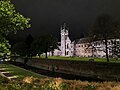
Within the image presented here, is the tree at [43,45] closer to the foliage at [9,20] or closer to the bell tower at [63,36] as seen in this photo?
the bell tower at [63,36]

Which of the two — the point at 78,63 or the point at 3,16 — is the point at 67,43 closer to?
the point at 78,63

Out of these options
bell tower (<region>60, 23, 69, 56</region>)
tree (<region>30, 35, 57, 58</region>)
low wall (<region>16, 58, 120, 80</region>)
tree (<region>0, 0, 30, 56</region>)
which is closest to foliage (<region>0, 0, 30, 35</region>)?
tree (<region>0, 0, 30, 56</region>)

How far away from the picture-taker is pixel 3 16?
52.0 feet

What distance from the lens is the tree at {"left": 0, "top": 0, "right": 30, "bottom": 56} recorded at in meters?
15.9

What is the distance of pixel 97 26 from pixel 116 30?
→ 5.05m

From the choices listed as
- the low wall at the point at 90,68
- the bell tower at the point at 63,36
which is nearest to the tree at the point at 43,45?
the low wall at the point at 90,68

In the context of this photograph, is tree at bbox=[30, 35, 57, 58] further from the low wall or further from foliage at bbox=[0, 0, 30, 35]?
foliage at bbox=[0, 0, 30, 35]

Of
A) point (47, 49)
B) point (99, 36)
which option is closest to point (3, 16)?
point (99, 36)

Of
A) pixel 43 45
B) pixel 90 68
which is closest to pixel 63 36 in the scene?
pixel 43 45

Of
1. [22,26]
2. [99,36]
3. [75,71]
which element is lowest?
[75,71]

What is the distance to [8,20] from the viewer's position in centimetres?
1612

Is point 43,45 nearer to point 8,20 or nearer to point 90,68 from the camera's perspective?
point 90,68

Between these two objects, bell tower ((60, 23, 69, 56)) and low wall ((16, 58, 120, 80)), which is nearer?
low wall ((16, 58, 120, 80))

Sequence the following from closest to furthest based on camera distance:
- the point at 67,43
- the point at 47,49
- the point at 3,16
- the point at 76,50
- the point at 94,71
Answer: the point at 3,16 → the point at 94,71 → the point at 47,49 → the point at 76,50 → the point at 67,43
